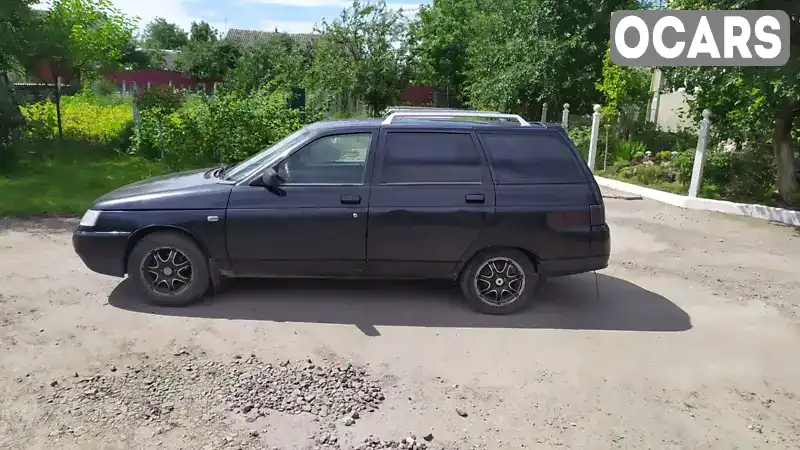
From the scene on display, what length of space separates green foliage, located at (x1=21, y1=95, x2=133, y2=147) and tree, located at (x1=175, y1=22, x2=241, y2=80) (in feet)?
89.1

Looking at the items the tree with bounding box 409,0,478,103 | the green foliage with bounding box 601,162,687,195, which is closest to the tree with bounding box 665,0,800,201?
the green foliage with bounding box 601,162,687,195

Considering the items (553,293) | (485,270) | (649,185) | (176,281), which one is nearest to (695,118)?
(649,185)

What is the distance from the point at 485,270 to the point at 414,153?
1256 millimetres

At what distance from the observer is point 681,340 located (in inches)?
203

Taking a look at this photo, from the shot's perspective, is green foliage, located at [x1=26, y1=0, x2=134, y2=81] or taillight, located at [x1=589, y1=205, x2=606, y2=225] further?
green foliage, located at [x1=26, y1=0, x2=134, y2=81]

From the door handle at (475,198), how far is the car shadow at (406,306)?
105cm

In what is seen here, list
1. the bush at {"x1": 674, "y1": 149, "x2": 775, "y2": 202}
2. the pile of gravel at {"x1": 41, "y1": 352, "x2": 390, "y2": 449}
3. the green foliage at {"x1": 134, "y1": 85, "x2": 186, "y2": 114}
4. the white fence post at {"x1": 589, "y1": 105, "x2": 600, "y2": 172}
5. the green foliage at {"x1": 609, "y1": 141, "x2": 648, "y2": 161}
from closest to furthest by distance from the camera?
the pile of gravel at {"x1": 41, "y1": 352, "x2": 390, "y2": 449} → the bush at {"x1": 674, "y1": 149, "x2": 775, "y2": 202} → the green foliage at {"x1": 134, "y1": 85, "x2": 186, "y2": 114} → the white fence post at {"x1": 589, "y1": 105, "x2": 600, "y2": 172} → the green foliage at {"x1": 609, "y1": 141, "x2": 648, "y2": 161}

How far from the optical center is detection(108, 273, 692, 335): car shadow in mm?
5328

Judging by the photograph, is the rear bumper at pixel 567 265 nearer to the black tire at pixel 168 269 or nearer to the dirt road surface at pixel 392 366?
the dirt road surface at pixel 392 366

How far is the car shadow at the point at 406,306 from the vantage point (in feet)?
17.5

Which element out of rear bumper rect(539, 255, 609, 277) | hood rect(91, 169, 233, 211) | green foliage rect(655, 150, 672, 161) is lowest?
rear bumper rect(539, 255, 609, 277)

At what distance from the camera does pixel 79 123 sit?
15.1 m

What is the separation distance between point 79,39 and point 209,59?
95.8 feet

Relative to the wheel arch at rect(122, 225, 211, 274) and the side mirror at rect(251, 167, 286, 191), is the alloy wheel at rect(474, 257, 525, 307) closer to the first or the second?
the side mirror at rect(251, 167, 286, 191)
